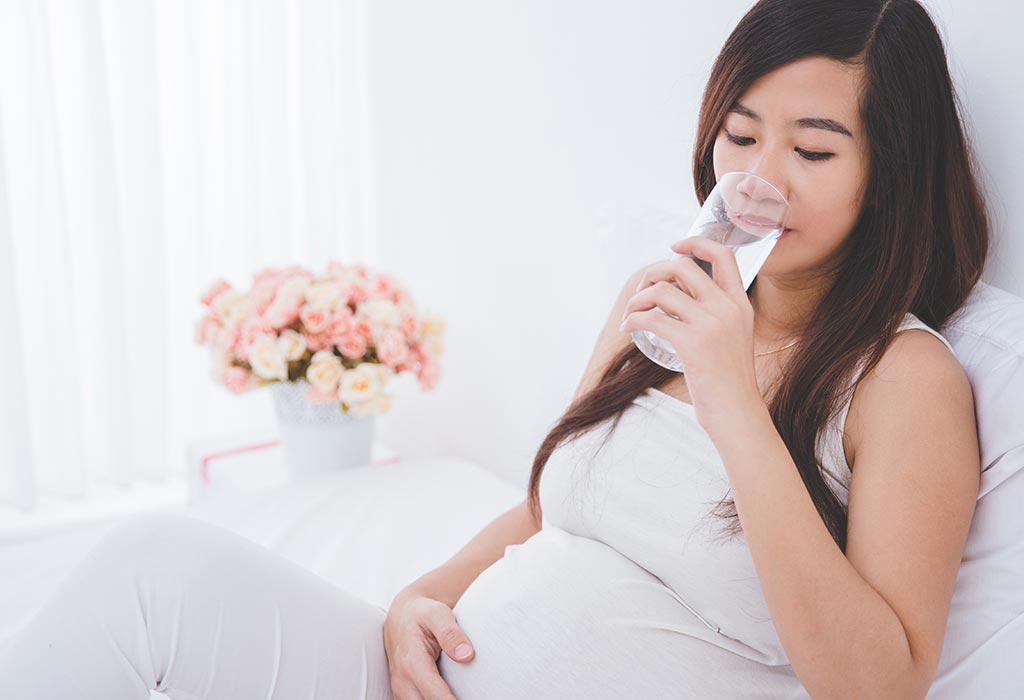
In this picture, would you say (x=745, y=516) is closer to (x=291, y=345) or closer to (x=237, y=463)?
(x=291, y=345)

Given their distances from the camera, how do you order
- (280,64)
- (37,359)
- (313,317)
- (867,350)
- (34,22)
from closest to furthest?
(867,350) → (313,317) → (34,22) → (37,359) → (280,64)

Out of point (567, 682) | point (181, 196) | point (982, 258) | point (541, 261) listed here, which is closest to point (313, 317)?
point (541, 261)

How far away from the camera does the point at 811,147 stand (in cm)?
106

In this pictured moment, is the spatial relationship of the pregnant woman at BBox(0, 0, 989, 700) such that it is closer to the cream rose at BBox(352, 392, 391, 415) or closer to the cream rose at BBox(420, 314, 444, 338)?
the cream rose at BBox(352, 392, 391, 415)

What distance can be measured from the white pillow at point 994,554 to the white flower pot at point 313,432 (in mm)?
1463

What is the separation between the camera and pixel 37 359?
265cm

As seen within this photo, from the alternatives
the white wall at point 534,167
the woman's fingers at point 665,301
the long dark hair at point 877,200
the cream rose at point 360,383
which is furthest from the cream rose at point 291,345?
the woman's fingers at point 665,301

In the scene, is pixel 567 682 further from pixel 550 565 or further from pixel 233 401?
Answer: pixel 233 401

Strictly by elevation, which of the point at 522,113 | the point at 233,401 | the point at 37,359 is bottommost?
the point at 233,401

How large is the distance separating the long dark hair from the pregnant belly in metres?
0.14

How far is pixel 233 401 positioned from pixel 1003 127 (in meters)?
2.42

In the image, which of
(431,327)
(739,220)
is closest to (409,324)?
(431,327)

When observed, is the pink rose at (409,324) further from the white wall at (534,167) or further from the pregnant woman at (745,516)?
the pregnant woman at (745,516)

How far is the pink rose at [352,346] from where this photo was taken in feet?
6.80
